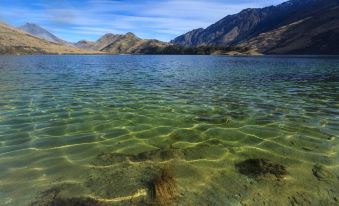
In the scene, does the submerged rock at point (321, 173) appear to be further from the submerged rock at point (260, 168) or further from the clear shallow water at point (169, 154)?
the submerged rock at point (260, 168)

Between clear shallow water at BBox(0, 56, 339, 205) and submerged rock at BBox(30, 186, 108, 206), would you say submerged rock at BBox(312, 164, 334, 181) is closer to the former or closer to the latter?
clear shallow water at BBox(0, 56, 339, 205)

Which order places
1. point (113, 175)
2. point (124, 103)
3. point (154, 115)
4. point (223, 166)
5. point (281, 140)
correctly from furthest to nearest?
point (124, 103) < point (154, 115) < point (281, 140) < point (223, 166) < point (113, 175)

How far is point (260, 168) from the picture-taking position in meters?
9.84

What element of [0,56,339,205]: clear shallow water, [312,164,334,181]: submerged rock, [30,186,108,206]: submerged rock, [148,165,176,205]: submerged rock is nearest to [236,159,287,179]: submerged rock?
[0,56,339,205]: clear shallow water

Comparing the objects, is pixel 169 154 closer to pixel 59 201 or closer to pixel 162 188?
pixel 162 188

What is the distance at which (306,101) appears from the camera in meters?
22.7

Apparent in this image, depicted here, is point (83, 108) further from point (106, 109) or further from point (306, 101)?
point (306, 101)

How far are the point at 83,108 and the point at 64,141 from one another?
718 cm

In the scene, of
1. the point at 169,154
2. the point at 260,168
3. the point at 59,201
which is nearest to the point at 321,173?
the point at 260,168

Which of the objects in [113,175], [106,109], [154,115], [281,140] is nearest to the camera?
[113,175]

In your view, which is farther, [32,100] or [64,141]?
[32,100]

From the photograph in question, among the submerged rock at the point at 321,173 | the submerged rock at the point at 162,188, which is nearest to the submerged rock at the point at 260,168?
the submerged rock at the point at 321,173

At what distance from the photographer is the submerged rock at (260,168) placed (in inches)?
369

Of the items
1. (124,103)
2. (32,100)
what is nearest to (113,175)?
(124,103)
